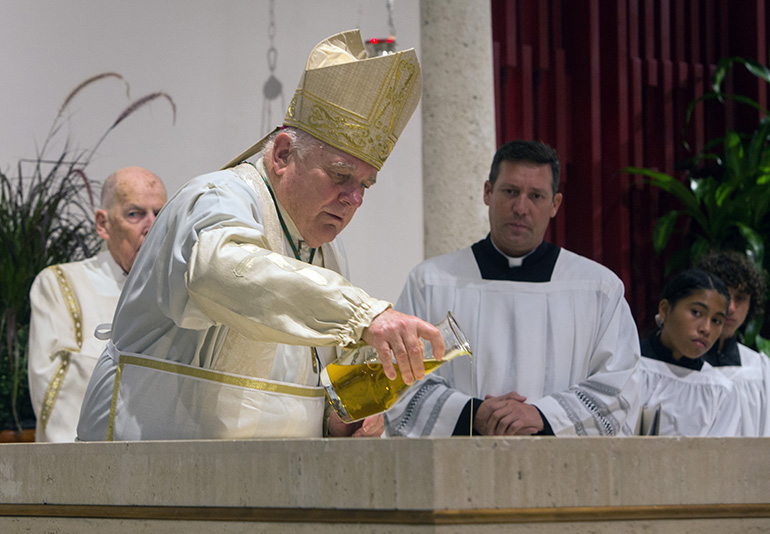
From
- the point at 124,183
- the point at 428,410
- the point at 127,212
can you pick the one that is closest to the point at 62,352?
the point at 127,212

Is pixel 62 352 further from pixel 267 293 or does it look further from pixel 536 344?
pixel 267 293

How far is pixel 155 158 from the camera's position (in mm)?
4328

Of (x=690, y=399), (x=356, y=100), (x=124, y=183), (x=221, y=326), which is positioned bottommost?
(x=690, y=399)

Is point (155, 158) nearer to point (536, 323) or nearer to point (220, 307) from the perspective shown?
point (536, 323)

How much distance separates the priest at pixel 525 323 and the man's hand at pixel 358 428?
98cm

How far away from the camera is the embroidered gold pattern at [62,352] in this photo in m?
3.49

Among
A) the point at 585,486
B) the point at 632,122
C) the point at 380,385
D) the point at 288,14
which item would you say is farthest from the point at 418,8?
the point at 585,486

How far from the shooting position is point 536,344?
3.37 meters

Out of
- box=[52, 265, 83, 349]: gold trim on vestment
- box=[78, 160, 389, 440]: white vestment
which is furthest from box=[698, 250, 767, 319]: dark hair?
box=[78, 160, 389, 440]: white vestment

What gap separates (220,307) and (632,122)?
15.7ft

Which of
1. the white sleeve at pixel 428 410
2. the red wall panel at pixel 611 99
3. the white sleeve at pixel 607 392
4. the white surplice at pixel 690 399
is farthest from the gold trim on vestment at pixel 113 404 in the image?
the red wall panel at pixel 611 99

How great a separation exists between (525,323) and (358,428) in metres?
1.41

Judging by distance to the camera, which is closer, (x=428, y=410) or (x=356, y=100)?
(x=356, y=100)

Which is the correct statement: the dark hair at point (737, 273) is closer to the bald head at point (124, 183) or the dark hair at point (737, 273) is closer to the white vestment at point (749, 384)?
the white vestment at point (749, 384)
